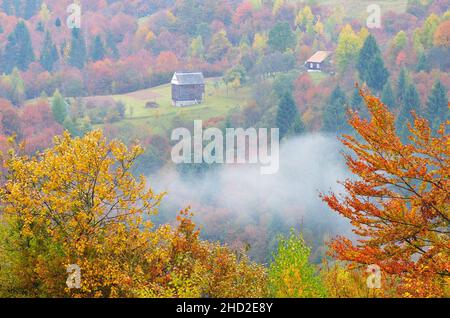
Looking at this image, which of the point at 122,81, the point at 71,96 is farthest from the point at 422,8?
the point at 71,96

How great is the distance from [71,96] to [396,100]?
60418mm

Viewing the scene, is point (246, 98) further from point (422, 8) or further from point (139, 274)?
point (139, 274)

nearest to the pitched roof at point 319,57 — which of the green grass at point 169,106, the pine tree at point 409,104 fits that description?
the green grass at point 169,106

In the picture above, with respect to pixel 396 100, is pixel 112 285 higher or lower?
lower

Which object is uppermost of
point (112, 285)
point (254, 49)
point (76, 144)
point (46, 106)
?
point (254, 49)

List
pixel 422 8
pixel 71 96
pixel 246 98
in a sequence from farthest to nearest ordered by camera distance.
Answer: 1. pixel 422 8
2. pixel 71 96
3. pixel 246 98

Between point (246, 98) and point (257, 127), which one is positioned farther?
point (246, 98)

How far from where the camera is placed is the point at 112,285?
61.4 feet

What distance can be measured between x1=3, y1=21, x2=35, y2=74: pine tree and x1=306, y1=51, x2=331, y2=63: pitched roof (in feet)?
189

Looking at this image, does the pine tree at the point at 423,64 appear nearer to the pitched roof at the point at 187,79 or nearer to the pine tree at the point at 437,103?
the pine tree at the point at 437,103

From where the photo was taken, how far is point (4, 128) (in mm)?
97375

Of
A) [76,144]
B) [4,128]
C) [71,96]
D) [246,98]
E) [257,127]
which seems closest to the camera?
[76,144]

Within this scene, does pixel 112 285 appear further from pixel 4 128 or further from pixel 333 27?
pixel 333 27

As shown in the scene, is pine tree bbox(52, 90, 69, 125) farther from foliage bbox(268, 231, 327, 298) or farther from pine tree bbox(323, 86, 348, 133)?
foliage bbox(268, 231, 327, 298)
